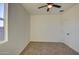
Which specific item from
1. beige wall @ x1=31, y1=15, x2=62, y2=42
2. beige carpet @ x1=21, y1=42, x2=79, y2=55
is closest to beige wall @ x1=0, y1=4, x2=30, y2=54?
beige carpet @ x1=21, y1=42, x2=79, y2=55

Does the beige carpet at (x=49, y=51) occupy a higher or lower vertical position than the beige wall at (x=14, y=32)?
lower

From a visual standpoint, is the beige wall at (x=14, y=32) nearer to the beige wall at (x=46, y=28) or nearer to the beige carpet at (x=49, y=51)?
the beige carpet at (x=49, y=51)

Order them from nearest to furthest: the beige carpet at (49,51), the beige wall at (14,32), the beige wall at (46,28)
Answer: the beige wall at (14,32) < the beige carpet at (49,51) < the beige wall at (46,28)

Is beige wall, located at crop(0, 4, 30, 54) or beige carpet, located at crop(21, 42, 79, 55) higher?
beige wall, located at crop(0, 4, 30, 54)

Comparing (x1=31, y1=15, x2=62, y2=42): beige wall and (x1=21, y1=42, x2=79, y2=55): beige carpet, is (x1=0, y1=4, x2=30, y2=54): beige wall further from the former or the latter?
(x1=31, y1=15, x2=62, y2=42): beige wall

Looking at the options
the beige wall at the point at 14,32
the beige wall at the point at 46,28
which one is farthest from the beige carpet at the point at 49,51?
the beige wall at the point at 46,28

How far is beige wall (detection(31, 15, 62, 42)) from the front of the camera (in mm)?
5754

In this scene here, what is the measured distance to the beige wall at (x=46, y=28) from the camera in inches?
227

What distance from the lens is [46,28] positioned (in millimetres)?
6434

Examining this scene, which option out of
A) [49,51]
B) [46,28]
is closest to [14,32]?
[49,51]

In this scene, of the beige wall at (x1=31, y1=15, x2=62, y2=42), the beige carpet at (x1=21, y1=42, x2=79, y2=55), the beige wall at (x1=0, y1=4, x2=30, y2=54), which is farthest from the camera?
the beige wall at (x1=31, y1=15, x2=62, y2=42)

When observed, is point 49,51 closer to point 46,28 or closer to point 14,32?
point 14,32

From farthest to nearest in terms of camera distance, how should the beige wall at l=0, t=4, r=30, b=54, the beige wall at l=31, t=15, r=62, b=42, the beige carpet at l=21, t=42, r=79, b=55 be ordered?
the beige wall at l=31, t=15, r=62, b=42 → the beige carpet at l=21, t=42, r=79, b=55 → the beige wall at l=0, t=4, r=30, b=54
